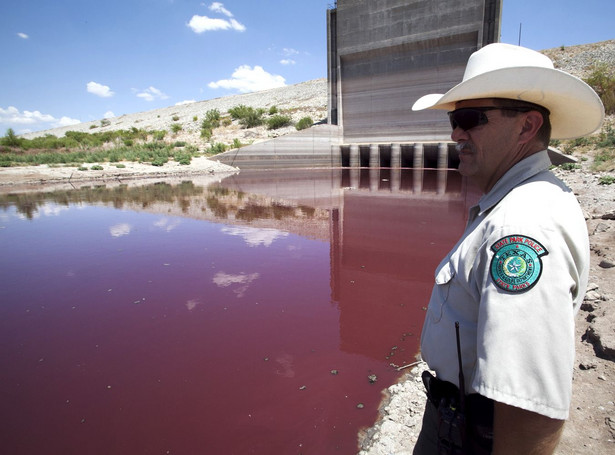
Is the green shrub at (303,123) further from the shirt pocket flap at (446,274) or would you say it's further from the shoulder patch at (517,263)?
the shoulder patch at (517,263)

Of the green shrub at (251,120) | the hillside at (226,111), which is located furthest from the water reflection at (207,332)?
the green shrub at (251,120)

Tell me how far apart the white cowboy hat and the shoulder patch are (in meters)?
0.47

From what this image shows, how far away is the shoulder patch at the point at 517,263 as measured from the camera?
2.48 ft

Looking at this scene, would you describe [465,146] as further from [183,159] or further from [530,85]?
[183,159]

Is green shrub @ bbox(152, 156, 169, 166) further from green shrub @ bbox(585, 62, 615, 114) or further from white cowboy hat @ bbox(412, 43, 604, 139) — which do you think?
green shrub @ bbox(585, 62, 615, 114)

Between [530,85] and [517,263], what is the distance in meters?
0.54

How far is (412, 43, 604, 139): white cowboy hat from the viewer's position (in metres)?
0.96

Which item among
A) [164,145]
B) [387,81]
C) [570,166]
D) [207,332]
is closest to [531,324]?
[207,332]

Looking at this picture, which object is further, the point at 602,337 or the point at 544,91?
the point at 602,337

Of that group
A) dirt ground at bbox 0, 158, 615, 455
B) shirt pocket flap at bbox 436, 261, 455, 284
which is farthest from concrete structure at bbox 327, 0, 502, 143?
shirt pocket flap at bbox 436, 261, 455, 284

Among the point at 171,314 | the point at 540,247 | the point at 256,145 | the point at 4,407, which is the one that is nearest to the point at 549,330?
the point at 540,247

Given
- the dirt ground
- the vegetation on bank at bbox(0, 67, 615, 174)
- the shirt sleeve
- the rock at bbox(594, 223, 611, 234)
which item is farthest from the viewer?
the vegetation on bank at bbox(0, 67, 615, 174)

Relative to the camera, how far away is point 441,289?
1060 mm

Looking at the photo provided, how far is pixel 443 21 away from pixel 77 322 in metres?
24.9
